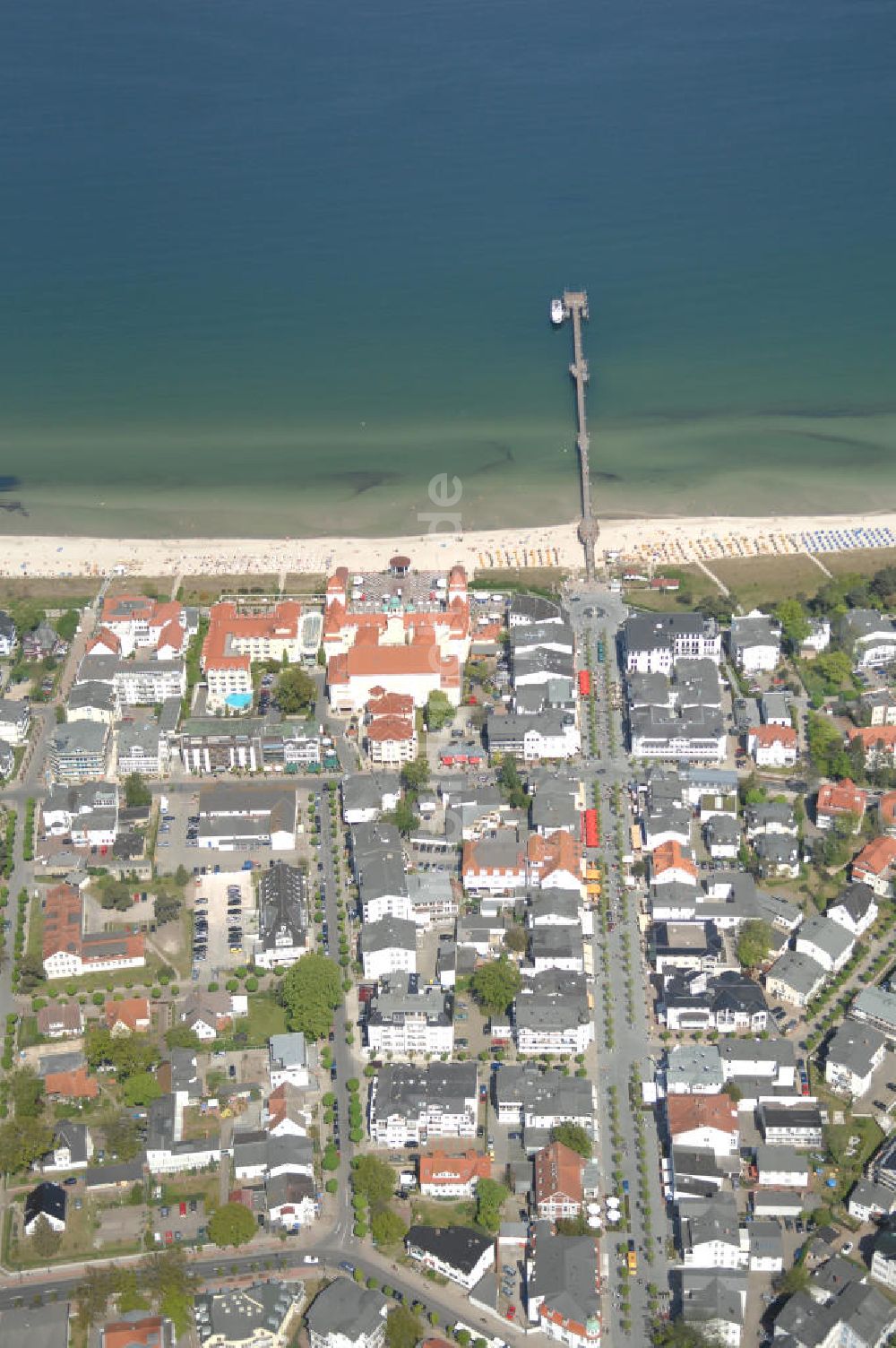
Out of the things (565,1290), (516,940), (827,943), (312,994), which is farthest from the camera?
(516,940)

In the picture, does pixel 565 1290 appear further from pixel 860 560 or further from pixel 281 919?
pixel 860 560

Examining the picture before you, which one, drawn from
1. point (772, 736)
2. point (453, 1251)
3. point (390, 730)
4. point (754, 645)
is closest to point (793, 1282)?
point (453, 1251)

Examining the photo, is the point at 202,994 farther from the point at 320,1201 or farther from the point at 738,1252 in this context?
the point at 738,1252

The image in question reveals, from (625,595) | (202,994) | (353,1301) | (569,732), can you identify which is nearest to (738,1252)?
(353,1301)

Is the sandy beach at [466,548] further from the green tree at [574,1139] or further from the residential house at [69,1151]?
the green tree at [574,1139]

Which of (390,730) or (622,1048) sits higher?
(390,730)

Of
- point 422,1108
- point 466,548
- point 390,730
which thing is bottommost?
point 422,1108

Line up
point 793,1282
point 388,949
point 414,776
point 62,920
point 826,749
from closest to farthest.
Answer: point 793,1282 < point 388,949 < point 62,920 < point 414,776 < point 826,749

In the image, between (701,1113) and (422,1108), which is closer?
(701,1113)
